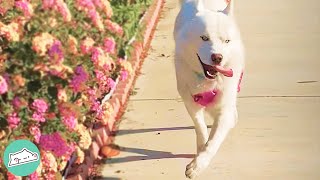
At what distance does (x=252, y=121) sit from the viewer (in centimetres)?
546

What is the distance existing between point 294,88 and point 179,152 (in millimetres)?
1605

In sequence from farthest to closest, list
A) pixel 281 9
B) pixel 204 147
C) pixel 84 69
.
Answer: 1. pixel 281 9
2. pixel 204 147
3. pixel 84 69

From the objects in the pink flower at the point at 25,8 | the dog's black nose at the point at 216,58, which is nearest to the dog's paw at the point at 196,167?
the dog's black nose at the point at 216,58

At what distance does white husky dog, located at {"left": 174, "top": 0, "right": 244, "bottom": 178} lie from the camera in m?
4.14

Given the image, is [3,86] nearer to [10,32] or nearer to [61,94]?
[10,32]

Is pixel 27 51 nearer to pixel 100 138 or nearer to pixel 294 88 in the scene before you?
pixel 100 138

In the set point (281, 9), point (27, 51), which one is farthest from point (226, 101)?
point (281, 9)

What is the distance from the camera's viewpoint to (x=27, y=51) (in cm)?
311


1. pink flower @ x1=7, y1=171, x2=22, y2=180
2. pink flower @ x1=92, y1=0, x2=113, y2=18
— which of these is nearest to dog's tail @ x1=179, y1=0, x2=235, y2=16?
pink flower @ x1=92, y1=0, x2=113, y2=18

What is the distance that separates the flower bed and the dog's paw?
2.60ft

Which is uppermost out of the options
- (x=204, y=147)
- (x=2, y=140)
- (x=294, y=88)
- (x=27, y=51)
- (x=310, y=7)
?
(x=27, y=51)

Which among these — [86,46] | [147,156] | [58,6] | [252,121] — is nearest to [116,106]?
[147,156]

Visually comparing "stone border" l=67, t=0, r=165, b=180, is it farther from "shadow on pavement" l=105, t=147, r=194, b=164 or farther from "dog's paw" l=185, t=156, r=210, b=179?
"dog's paw" l=185, t=156, r=210, b=179

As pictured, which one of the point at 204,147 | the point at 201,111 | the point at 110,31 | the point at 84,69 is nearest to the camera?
the point at 84,69
